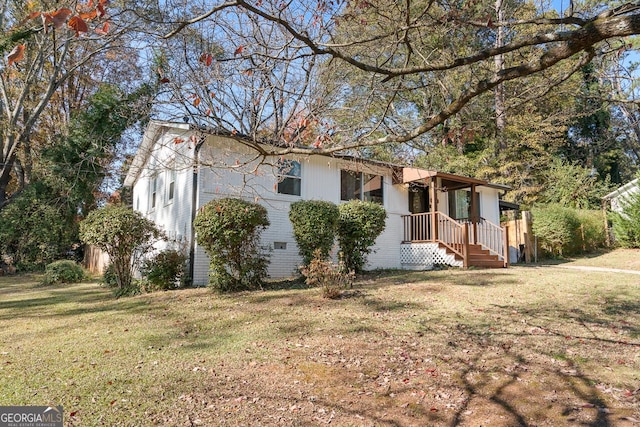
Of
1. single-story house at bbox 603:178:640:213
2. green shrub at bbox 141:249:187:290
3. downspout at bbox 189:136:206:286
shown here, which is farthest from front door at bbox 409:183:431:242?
single-story house at bbox 603:178:640:213

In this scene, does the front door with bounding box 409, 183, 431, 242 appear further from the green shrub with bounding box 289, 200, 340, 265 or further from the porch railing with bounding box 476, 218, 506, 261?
the green shrub with bounding box 289, 200, 340, 265

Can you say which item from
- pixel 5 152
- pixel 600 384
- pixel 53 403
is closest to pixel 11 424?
pixel 53 403

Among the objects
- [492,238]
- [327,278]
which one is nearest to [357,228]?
[327,278]

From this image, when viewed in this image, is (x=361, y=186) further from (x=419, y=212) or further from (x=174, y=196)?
(x=174, y=196)

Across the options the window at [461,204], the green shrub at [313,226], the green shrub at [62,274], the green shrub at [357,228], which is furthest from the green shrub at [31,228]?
the window at [461,204]

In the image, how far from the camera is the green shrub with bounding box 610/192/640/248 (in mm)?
17594

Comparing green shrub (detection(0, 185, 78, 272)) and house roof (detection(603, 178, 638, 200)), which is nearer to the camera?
green shrub (detection(0, 185, 78, 272))

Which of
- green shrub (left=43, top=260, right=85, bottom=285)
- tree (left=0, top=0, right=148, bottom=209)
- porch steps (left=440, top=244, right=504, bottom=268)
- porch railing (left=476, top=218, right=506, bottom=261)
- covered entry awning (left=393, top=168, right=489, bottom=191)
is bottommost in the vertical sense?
green shrub (left=43, top=260, right=85, bottom=285)

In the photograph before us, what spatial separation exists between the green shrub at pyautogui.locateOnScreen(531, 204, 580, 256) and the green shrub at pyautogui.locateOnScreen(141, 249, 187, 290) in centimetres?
1551

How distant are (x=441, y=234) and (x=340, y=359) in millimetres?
9832

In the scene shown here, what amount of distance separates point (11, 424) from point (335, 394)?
292cm

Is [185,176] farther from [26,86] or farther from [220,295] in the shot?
[26,86]

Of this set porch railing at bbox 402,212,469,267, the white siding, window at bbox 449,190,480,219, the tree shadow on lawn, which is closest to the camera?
the tree shadow on lawn

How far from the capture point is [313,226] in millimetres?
10406
